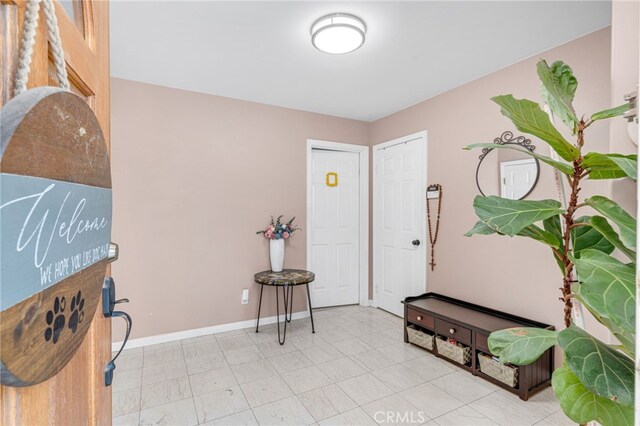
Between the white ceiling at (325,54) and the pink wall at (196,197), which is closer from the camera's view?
the white ceiling at (325,54)

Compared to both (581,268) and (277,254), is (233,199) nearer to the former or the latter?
(277,254)

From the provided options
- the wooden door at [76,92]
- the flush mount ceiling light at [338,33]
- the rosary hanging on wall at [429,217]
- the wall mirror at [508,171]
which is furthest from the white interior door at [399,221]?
the wooden door at [76,92]

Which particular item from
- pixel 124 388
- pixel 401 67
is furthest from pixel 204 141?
pixel 124 388

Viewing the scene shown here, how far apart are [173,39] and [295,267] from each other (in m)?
2.57

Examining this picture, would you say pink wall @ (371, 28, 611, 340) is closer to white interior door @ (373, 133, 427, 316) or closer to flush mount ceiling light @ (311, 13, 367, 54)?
white interior door @ (373, 133, 427, 316)

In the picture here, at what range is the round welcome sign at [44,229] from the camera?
12.5 inches

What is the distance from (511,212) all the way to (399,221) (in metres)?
3.10

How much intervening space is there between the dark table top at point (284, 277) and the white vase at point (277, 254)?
69 millimetres

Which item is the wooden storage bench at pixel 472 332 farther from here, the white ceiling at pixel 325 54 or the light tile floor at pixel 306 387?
the white ceiling at pixel 325 54

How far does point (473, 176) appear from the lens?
9.80 feet

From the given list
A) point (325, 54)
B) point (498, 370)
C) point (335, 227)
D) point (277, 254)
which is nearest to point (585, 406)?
point (498, 370)

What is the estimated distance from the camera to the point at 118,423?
76.1 inches

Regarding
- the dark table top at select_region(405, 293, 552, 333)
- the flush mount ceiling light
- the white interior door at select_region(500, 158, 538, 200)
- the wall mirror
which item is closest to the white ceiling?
the flush mount ceiling light

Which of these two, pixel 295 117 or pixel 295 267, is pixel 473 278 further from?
pixel 295 117
